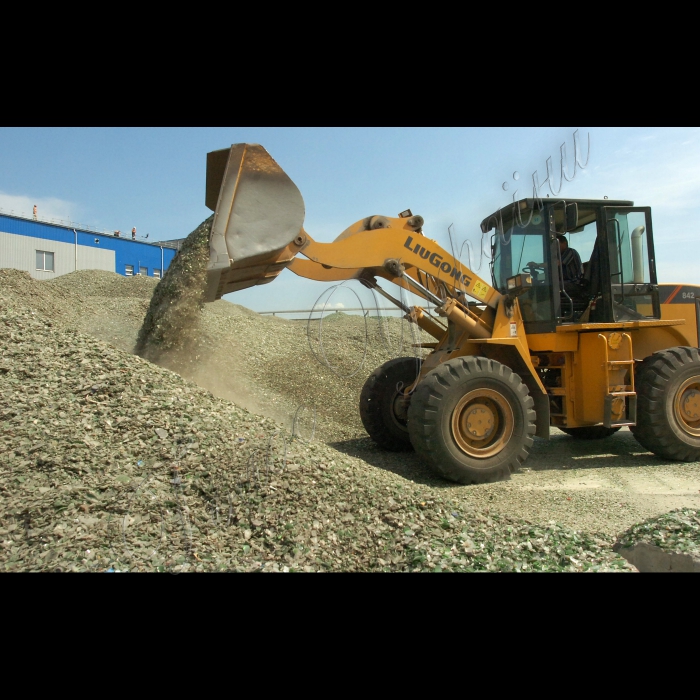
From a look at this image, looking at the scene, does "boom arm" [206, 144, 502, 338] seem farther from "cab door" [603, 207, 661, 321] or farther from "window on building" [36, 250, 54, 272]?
"window on building" [36, 250, 54, 272]

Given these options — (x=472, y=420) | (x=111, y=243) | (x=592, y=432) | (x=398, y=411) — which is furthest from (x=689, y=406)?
(x=111, y=243)

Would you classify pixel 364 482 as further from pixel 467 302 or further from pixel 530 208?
pixel 530 208

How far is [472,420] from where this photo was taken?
595cm

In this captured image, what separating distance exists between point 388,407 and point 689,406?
346 cm

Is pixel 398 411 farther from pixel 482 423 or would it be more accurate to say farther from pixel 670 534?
pixel 670 534

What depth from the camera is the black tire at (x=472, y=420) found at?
575 centimetres

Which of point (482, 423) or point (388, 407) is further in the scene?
point (388, 407)

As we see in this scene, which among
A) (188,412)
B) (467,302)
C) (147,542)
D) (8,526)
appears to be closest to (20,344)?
(188,412)

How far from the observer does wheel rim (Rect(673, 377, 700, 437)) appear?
678 cm

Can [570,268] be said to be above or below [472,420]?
above

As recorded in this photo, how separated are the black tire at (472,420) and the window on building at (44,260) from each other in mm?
23038

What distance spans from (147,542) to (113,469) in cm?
77

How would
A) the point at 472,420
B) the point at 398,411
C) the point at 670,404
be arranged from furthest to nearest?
the point at 398,411 → the point at 670,404 → the point at 472,420

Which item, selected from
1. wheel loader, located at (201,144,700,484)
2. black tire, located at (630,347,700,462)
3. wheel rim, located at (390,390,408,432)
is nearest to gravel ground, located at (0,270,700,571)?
black tire, located at (630,347,700,462)
